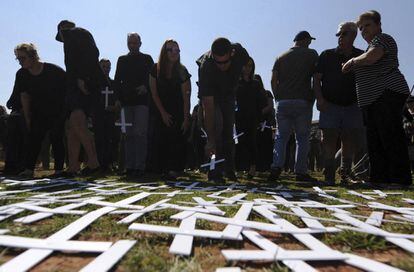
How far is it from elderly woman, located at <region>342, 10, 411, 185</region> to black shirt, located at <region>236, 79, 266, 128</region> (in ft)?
6.66

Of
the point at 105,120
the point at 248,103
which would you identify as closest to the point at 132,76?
the point at 105,120

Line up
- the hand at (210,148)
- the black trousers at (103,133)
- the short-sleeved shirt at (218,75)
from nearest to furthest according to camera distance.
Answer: the short-sleeved shirt at (218,75) → the hand at (210,148) → the black trousers at (103,133)

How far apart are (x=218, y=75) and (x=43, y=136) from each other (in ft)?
8.03

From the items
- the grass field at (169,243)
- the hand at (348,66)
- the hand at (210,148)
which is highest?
the hand at (348,66)

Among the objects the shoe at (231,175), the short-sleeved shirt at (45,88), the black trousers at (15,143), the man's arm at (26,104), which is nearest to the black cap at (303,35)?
the shoe at (231,175)

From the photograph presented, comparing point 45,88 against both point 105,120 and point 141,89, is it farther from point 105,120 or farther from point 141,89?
point 105,120

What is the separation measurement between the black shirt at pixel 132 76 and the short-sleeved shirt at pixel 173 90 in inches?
16.4

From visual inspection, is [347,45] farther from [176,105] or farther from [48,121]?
[48,121]

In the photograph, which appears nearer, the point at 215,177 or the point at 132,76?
the point at 215,177

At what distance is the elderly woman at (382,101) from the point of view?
12.8ft

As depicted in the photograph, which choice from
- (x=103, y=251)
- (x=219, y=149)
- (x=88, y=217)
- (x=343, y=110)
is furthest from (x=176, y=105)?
(x=103, y=251)

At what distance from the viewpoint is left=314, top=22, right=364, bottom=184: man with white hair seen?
14.9 feet

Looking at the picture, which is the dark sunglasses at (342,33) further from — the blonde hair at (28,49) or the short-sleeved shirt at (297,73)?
the blonde hair at (28,49)

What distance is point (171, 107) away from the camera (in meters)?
5.20
